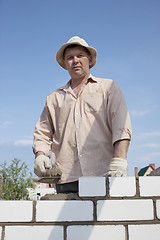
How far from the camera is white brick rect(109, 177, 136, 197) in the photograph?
223 cm

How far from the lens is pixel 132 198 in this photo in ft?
7.32

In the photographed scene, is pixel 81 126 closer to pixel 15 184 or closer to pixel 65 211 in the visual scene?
pixel 65 211

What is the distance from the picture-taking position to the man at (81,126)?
8.57 ft

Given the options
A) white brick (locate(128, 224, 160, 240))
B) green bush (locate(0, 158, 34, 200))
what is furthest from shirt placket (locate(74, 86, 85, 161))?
green bush (locate(0, 158, 34, 200))

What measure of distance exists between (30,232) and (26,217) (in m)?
0.12

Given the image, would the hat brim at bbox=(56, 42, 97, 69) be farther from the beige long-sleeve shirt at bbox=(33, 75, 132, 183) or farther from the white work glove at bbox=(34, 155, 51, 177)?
the white work glove at bbox=(34, 155, 51, 177)

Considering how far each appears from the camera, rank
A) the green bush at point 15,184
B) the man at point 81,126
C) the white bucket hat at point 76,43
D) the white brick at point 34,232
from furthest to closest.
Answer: the green bush at point 15,184
the white bucket hat at point 76,43
the man at point 81,126
the white brick at point 34,232

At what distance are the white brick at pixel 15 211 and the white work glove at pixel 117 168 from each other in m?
0.75

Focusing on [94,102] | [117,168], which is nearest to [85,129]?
[94,102]

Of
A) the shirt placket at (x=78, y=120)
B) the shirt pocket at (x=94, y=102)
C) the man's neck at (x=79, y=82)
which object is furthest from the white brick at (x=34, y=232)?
the man's neck at (x=79, y=82)

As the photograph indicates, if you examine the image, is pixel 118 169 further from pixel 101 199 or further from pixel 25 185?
pixel 25 185

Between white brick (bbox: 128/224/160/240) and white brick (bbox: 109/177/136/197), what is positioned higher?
white brick (bbox: 109/177/136/197)

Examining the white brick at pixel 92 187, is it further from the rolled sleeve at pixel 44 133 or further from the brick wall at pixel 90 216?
the rolled sleeve at pixel 44 133

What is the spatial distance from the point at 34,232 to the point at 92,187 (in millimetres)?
595
